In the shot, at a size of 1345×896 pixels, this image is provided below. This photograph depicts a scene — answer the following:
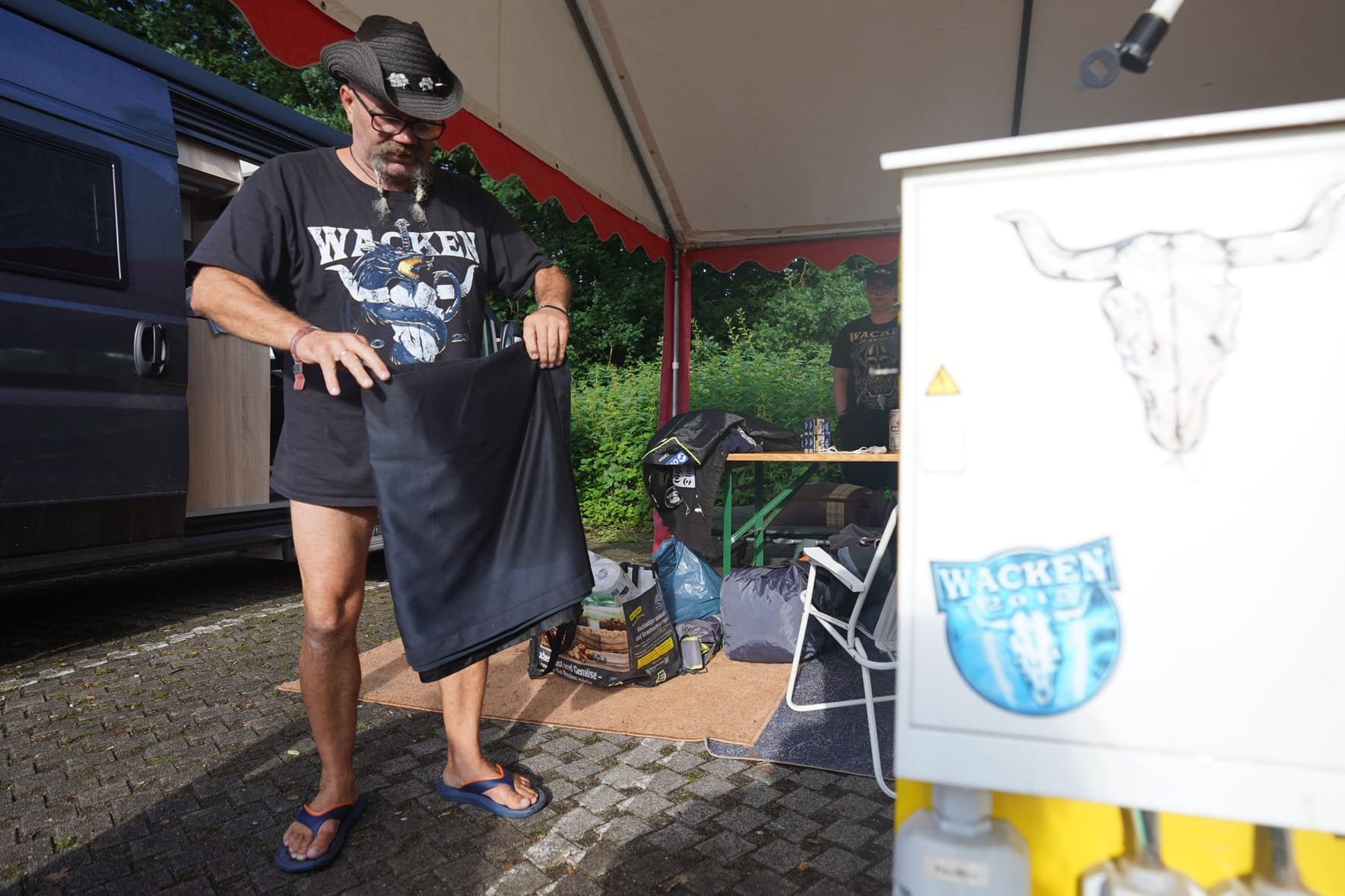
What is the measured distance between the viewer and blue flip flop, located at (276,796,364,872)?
1892mm

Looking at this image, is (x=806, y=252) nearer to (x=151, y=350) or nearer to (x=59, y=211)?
(x=151, y=350)

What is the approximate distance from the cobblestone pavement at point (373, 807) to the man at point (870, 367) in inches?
131

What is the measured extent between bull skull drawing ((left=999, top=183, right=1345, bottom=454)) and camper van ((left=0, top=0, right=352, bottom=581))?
3.92 m

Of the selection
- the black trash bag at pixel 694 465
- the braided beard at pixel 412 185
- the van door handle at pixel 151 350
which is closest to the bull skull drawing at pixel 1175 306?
the braided beard at pixel 412 185

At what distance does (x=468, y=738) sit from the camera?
7.22 feet

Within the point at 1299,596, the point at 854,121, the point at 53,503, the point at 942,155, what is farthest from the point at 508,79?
the point at 1299,596

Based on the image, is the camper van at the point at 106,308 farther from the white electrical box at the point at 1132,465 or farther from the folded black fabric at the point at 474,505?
the white electrical box at the point at 1132,465

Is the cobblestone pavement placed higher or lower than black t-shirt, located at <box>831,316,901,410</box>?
lower

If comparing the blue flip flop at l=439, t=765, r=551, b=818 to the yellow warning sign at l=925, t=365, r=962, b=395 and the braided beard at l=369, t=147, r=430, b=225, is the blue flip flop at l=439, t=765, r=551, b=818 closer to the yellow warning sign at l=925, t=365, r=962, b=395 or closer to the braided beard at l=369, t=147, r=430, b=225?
the braided beard at l=369, t=147, r=430, b=225

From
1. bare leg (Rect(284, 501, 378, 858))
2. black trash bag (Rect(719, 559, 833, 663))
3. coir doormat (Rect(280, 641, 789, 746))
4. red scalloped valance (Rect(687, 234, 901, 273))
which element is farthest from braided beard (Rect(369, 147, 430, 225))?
red scalloped valance (Rect(687, 234, 901, 273))

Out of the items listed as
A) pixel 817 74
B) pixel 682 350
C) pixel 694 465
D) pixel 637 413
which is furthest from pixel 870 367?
pixel 637 413

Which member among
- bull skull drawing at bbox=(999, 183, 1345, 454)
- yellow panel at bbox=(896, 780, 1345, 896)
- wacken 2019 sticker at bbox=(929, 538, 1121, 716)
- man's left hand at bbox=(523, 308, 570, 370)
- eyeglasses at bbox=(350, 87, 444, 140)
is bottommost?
yellow panel at bbox=(896, 780, 1345, 896)

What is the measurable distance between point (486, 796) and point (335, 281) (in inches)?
55.2

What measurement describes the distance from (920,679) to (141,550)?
400 centimetres
